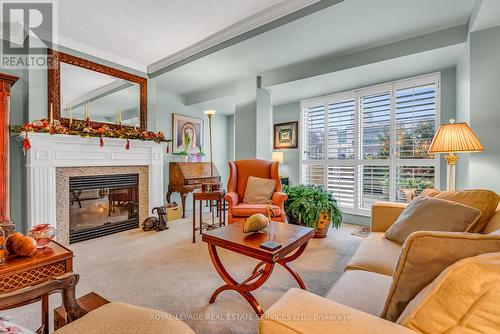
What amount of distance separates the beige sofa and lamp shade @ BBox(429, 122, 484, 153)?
74 cm

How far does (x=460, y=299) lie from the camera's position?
1.90 feet

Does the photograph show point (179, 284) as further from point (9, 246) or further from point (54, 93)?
point (54, 93)

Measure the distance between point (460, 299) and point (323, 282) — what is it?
1593mm

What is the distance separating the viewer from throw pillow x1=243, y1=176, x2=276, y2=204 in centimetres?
325

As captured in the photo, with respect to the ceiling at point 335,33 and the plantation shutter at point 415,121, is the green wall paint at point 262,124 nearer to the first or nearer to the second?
the ceiling at point 335,33

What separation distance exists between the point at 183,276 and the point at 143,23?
2.79m

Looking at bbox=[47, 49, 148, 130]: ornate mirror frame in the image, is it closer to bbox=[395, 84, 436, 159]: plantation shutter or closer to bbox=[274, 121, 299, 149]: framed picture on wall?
bbox=[274, 121, 299, 149]: framed picture on wall

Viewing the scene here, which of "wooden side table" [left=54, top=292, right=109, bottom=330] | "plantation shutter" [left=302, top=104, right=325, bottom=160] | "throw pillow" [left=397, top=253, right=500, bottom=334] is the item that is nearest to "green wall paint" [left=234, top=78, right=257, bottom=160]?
"plantation shutter" [left=302, top=104, right=325, bottom=160]

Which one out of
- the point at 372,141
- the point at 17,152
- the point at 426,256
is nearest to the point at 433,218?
the point at 426,256

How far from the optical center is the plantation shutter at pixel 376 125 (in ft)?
12.1

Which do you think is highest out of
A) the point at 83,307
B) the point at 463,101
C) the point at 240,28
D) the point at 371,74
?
the point at 240,28

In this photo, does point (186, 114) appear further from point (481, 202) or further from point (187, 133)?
point (481, 202)

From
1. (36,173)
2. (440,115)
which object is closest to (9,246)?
(36,173)

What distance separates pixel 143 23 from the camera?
276 centimetres
